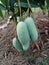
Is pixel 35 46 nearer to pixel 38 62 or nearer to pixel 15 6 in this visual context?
pixel 38 62

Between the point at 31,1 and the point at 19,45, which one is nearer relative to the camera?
the point at 19,45

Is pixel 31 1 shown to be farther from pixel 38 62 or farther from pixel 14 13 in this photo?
pixel 38 62

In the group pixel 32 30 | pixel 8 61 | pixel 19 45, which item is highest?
pixel 32 30

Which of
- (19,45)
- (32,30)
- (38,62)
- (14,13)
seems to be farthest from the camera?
(38,62)

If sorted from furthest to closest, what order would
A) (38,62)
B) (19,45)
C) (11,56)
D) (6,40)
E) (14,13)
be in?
(6,40) → (11,56) → (38,62) → (14,13) → (19,45)

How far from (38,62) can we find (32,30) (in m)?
0.71

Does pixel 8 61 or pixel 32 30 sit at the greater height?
→ pixel 32 30

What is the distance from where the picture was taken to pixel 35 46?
1.84 meters

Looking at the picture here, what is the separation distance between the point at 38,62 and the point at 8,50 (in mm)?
306

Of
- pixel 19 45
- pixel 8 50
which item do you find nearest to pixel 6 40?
pixel 8 50

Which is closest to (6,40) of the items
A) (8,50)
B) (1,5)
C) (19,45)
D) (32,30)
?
(8,50)

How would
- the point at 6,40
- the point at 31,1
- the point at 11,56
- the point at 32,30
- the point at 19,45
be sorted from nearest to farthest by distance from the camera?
the point at 32,30, the point at 19,45, the point at 31,1, the point at 11,56, the point at 6,40

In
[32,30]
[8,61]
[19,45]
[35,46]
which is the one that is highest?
[32,30]

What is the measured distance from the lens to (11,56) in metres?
1.93
